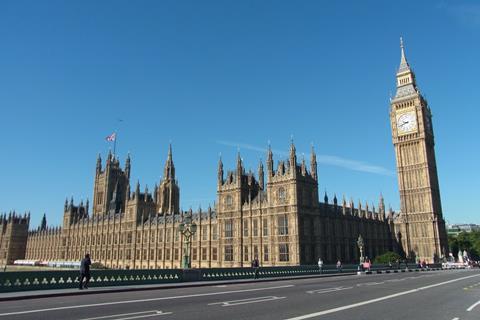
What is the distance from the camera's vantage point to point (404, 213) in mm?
89125

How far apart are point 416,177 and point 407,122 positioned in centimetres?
1395

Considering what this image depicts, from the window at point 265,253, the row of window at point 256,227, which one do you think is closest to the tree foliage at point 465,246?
the window at point 265,253

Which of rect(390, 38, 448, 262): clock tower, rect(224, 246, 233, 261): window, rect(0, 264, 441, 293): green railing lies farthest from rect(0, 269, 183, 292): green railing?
rect(390, 38, 448, 262): clock tower

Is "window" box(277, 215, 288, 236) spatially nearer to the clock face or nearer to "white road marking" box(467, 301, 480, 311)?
"white road marking" box(467, 301, 480, 311)

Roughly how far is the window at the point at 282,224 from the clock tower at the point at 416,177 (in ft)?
132

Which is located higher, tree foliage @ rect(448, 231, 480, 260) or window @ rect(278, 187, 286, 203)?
window @ rect(278, 187, 286, 203)

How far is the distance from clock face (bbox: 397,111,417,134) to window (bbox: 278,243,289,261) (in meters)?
53.5

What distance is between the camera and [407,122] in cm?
9481

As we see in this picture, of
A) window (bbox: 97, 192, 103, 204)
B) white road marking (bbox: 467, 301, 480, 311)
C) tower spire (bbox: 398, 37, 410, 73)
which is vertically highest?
tower spire (bbox: 398, 37, 410, 73)

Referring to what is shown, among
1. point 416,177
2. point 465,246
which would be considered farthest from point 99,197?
point 465,246

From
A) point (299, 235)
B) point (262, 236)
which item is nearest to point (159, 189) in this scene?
point (262, 236)

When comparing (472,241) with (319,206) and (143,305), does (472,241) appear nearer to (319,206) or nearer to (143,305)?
(319,206)

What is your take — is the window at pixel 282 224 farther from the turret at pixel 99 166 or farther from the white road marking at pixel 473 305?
the turret at pixel 99 166

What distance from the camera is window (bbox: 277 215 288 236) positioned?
193 ft
